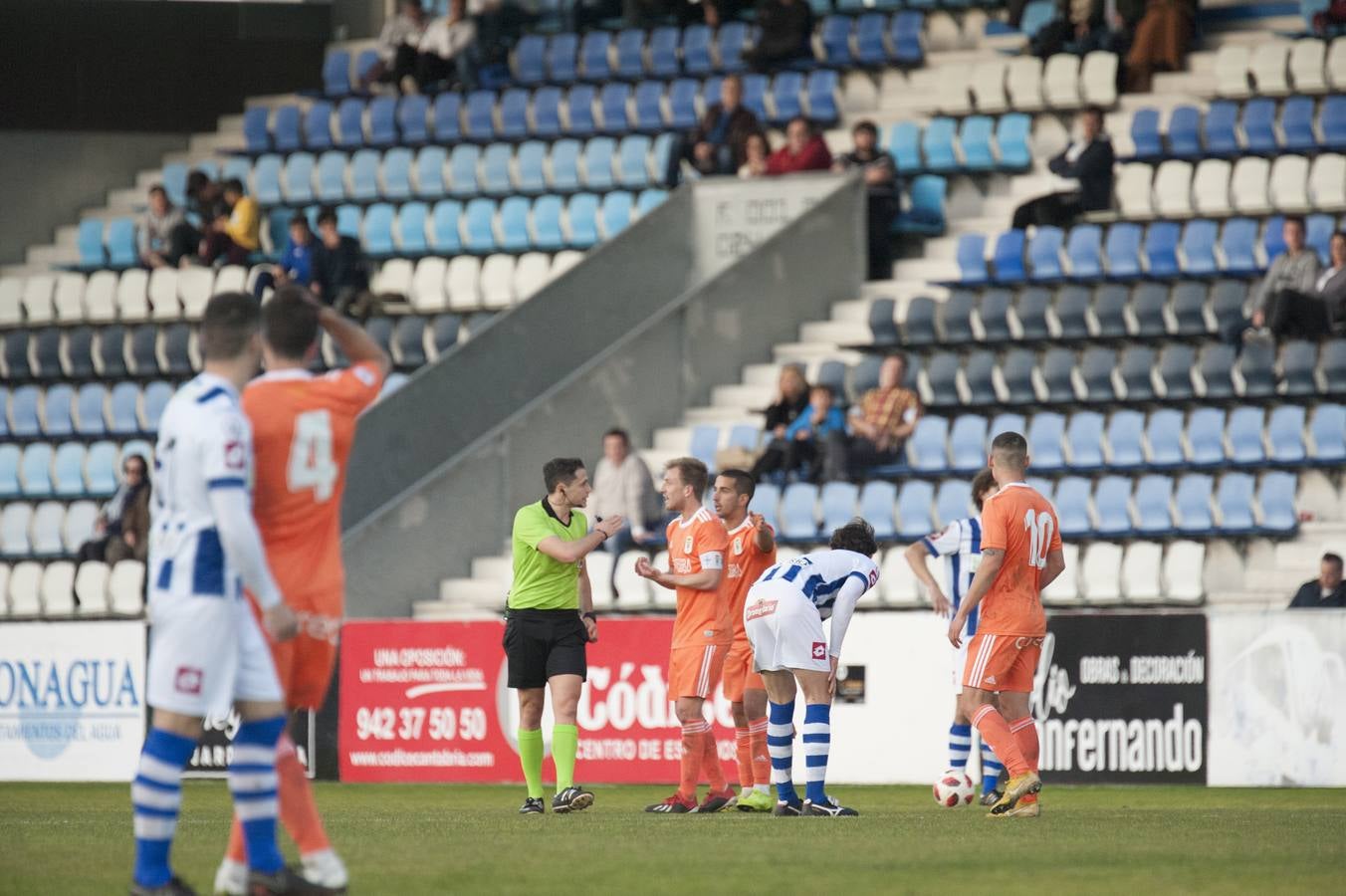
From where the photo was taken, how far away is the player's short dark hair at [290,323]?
314 inches

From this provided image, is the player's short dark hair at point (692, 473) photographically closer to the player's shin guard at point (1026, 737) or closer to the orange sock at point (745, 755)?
the orange sock at point (745, 755)

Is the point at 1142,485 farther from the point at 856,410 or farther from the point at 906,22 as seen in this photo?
the point at 906,22

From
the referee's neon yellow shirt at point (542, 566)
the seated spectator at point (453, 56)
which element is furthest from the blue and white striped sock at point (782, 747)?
the seated spectator at point (453, 56)

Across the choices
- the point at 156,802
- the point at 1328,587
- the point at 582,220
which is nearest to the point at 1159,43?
the point at 582,220

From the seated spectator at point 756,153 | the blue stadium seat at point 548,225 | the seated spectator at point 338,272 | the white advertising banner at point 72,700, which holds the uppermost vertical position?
the seated spectator at point 756,153

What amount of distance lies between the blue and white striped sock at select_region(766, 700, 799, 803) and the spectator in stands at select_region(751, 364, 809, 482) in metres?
8.20

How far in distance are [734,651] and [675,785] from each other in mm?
4151

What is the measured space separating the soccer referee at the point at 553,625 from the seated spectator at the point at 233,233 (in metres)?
13.9

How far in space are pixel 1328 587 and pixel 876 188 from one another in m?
8.11

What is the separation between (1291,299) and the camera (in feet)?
65.8

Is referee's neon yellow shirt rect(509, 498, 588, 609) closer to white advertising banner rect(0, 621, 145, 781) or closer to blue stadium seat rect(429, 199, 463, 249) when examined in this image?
white advertising banner rect(0, 621, 145, 781)

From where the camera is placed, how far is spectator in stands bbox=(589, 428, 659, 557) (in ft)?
68.5

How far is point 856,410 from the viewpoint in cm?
2180

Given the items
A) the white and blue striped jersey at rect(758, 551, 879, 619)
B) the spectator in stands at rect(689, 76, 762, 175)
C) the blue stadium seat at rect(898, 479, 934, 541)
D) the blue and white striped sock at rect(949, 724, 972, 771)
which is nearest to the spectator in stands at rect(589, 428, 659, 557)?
the blue stadium seat at rect(898, 479, 934, 541)
